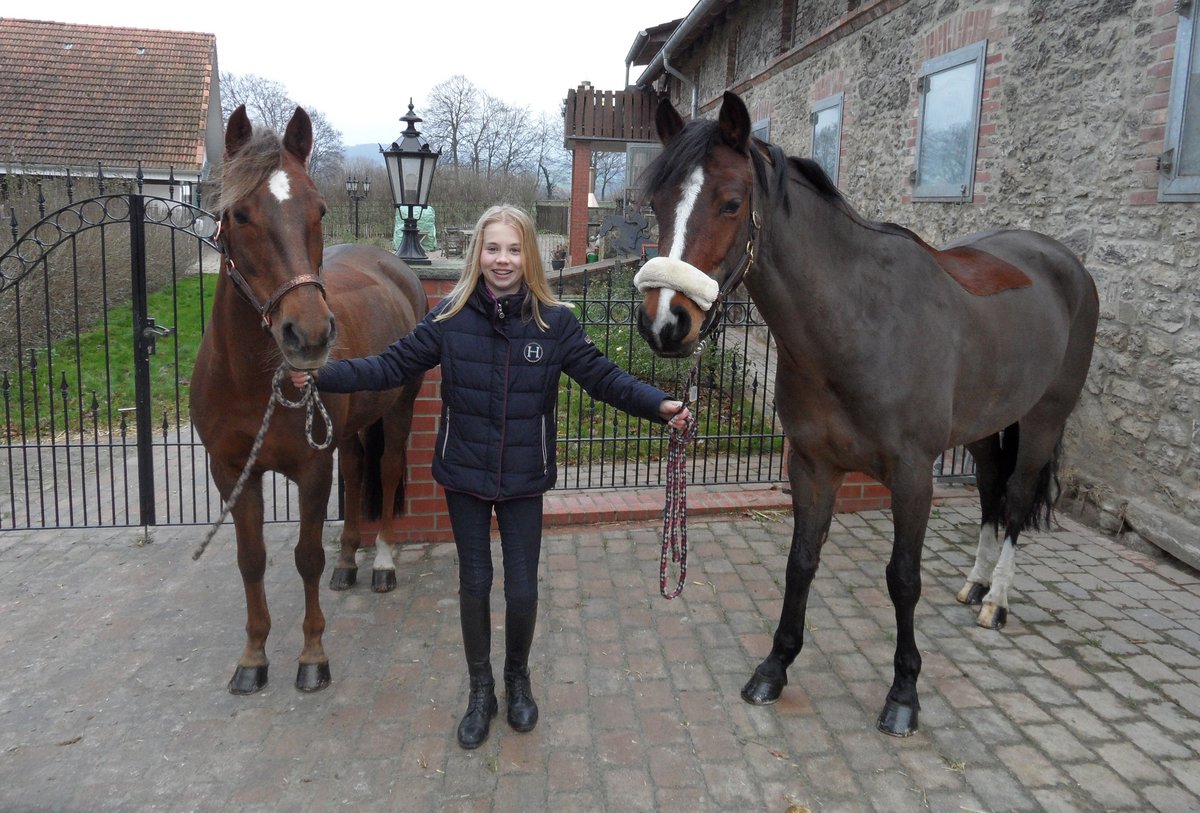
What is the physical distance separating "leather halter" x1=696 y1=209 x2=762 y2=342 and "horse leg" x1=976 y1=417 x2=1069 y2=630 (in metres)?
2.38

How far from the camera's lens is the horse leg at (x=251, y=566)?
3.18 metres

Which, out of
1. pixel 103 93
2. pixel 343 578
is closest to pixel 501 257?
pixel 343 578

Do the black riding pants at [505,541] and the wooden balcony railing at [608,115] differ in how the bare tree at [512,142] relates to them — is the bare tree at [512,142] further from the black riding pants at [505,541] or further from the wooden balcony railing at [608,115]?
the black riding pants at [505,541]

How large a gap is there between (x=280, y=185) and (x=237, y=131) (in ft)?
1.05

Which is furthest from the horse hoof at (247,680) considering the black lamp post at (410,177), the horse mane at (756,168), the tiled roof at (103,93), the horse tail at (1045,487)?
the tiled roof at (103,93)

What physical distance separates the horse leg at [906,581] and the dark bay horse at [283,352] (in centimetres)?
214

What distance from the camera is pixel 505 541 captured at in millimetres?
2846

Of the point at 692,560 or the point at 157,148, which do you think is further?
the point at 157,148

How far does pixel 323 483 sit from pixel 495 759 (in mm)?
1278

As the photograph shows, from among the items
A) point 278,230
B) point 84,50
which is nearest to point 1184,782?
point 278,230

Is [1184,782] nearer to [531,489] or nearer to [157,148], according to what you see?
[531,489]

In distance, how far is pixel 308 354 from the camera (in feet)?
7.91

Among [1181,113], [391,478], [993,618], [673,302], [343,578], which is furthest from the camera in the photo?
[391,478]

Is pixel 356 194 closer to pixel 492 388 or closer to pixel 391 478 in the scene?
pixel 391 478
